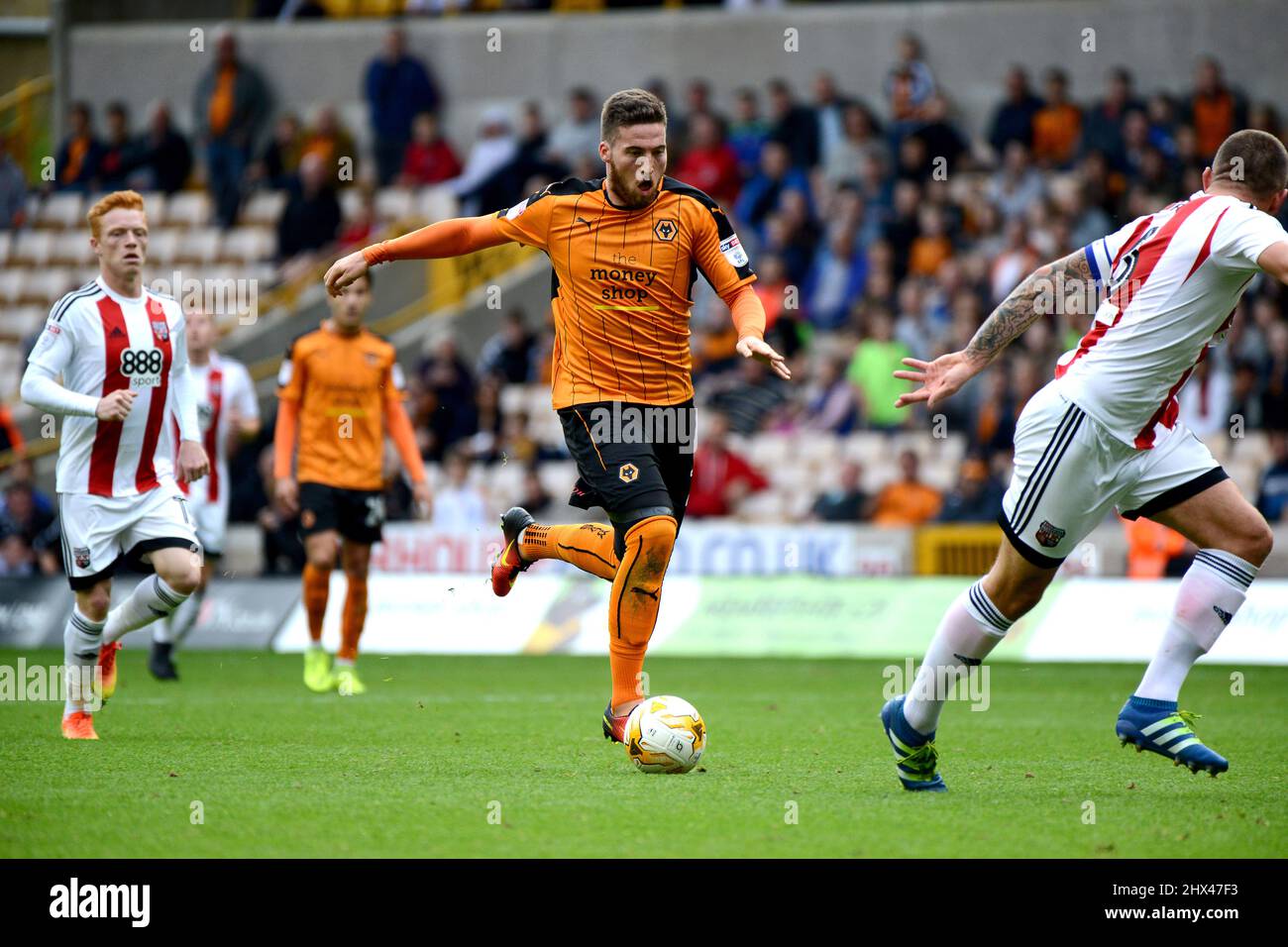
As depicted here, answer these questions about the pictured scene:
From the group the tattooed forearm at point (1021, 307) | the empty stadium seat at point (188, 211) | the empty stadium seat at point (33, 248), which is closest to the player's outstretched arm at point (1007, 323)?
the tattooed forearm at point (1021, 307)

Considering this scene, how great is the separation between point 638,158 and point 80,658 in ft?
12.6

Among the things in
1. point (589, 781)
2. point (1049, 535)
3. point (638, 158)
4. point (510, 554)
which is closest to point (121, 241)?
point (510, 554)

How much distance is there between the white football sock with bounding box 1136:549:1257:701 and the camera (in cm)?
709

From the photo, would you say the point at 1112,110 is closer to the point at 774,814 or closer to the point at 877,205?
the point at 877,205

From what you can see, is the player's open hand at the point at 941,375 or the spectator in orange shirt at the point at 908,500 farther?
the spectator in orange shirt at the point at 908,500

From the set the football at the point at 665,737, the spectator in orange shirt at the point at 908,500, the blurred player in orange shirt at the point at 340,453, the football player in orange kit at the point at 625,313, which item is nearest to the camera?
the football at the point at 665,737

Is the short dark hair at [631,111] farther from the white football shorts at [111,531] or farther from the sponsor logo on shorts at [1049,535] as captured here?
the white football shorts at [111,531]

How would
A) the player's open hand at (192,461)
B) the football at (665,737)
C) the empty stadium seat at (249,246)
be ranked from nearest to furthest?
the football at (665,737)
the player's open hand at (192,461)
the empty stadium seat at (249,246)

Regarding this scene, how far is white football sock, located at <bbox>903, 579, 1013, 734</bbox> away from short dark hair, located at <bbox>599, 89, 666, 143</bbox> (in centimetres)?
238

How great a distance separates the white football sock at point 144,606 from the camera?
8984mm

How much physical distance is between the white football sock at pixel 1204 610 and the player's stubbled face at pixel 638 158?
2.74 meters

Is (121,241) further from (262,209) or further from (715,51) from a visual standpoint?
(262,209)

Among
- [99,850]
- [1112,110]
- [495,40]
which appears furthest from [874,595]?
[495,40]

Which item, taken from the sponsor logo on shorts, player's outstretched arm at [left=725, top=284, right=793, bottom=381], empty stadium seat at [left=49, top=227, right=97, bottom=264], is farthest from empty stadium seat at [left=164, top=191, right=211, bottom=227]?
the sponsor logo on shorts
